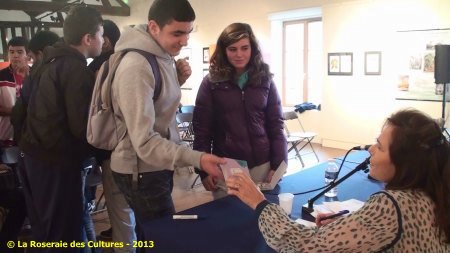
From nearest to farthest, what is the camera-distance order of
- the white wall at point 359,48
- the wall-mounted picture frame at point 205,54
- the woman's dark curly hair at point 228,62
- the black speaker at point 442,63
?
1. the woman's dark curly hair at point 228,62
2. the black speaker at point 442,63
3. the white wall at point 359,48
4. the wall-mounted picture frame at point 205,54

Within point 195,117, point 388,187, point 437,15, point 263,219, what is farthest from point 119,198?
point 437,15

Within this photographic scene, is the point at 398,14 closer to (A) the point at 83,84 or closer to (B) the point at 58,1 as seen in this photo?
(A) the point at 83,84

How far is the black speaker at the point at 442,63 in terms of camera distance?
414 cm

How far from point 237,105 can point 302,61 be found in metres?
5.32

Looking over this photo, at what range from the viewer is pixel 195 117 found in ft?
6.60

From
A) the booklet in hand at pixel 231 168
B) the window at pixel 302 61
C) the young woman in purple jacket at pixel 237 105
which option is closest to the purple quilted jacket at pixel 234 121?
the young woman in purple jacket at pixel 237 105

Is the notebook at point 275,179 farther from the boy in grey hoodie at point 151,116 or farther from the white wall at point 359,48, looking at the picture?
the white wall at point 359,48

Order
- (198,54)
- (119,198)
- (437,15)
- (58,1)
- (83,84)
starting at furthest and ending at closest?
(58,1), (198,54), (437,15), (119,198), (83,84)

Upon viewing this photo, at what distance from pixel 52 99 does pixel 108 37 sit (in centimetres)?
72

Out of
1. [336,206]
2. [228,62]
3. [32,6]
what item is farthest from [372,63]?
[32,6]

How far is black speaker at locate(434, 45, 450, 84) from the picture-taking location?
414 cm

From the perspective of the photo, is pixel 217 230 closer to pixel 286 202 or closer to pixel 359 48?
pixel 286 202

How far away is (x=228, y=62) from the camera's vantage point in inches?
79.7

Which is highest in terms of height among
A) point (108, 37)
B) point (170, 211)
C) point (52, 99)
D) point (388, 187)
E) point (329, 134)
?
point (108, 37)
